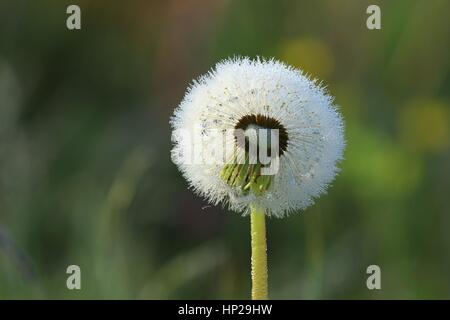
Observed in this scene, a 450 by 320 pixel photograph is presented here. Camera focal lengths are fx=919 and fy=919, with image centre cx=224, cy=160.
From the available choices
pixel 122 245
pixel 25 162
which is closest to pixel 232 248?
pixel 122 245

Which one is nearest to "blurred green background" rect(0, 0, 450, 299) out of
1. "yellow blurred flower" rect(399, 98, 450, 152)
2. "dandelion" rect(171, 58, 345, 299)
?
"yellow blurred flower" rect(399, 98, 450, 152)

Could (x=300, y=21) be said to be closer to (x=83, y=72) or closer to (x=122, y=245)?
(x=83, y=72)

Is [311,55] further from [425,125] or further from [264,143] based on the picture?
[264,143]

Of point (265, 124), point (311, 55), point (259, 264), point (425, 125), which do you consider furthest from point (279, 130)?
point (311, 55)

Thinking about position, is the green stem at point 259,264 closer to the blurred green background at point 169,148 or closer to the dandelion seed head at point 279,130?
the dandelion seed head at point 279,130

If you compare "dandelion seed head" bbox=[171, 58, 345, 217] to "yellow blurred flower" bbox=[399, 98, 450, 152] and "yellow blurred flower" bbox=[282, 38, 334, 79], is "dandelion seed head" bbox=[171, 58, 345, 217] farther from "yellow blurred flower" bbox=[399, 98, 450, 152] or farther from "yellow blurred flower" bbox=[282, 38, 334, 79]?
"yellow blurred flower" bbox=[282, 38, 334, 79]

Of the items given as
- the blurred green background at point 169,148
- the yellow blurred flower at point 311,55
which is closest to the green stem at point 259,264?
the blurred green background at point 169,148
